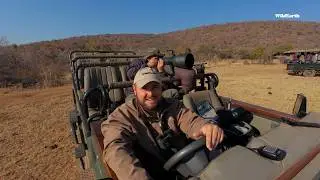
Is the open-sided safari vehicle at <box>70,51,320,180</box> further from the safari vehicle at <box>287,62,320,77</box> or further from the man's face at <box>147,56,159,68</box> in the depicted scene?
the safari vehicle at <box>287,62,320,77</box>

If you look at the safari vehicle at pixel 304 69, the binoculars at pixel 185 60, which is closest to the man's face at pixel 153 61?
the binoculars at pixel 185 60

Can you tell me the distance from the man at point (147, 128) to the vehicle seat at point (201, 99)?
3.70 ft

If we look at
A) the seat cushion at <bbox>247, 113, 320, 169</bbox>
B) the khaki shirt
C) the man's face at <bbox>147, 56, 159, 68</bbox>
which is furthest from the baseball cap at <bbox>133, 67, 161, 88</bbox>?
the man's face at <bbox>147, 56, 159, 68</bbox>

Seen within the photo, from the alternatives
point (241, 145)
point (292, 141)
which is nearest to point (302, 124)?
point (292, 141)

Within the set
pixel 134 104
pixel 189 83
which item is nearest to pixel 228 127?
pixel 134 104

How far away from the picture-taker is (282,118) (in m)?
3.27

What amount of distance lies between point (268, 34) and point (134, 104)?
70372mm

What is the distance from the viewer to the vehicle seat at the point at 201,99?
3.90 m

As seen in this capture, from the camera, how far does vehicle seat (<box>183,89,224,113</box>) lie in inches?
153

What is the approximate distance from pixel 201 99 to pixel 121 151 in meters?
2.06

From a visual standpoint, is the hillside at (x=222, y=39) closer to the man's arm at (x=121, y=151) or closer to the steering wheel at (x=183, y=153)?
the man's arm at (x=121, y=151)

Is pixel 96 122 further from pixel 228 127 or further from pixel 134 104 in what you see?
pixel 228 127

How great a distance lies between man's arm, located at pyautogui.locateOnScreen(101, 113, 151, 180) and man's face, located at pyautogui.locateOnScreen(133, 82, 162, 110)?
184 mm

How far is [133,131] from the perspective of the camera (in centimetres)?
247
